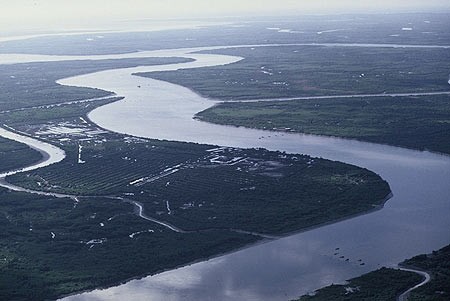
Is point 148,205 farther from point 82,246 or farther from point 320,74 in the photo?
point 320,74

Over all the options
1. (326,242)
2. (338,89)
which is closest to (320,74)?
(338,89)

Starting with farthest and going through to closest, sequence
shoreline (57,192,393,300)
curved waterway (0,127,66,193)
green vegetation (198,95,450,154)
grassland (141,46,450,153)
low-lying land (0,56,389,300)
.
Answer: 1. grassland (141,46,450,153)
2. green vegetation (198,95,450,154)
3. curved waterway (0,127,66,193)
4. low-lying land (0,56,389,300)
5. shoreline (57,192,393,300)

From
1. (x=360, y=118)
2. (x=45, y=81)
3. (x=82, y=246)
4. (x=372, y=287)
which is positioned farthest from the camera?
(x=45, y=81)

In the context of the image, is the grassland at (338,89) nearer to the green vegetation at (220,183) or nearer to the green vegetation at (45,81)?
the green vegetation at (220,183)

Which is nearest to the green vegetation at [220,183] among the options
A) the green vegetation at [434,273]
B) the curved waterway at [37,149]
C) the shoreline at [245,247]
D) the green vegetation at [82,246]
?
the shoreline at [245,247]

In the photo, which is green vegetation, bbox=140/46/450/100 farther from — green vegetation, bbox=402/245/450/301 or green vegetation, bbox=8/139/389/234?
green vegetation, bbox=402/245/450/301

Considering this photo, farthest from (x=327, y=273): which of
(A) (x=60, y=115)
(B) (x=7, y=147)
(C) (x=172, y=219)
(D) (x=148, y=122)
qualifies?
(A) (x=60, y=115)

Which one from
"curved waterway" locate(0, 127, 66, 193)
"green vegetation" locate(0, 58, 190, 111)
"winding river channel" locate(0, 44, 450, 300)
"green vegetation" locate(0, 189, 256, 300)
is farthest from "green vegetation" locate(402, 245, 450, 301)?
"green vegetation" locate(0, 58, 190, 111)
